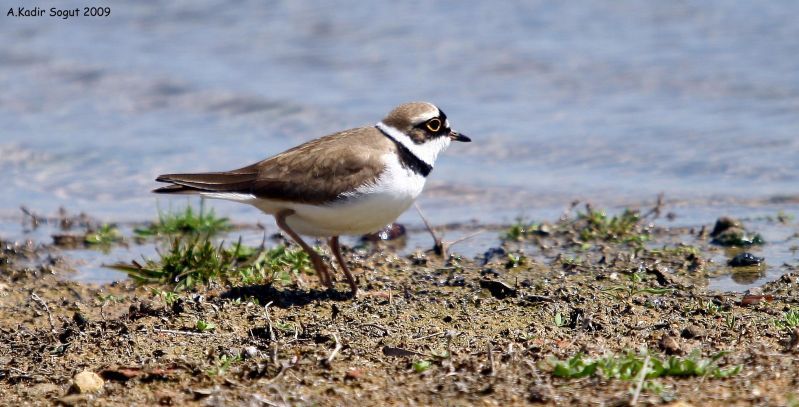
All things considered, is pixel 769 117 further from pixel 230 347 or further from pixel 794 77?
pixel 230 347

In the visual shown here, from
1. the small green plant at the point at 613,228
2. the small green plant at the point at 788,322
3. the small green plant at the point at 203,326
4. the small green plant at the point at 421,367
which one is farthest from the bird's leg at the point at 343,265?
the small green plant at the point at 788,322

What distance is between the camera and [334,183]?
249 inches

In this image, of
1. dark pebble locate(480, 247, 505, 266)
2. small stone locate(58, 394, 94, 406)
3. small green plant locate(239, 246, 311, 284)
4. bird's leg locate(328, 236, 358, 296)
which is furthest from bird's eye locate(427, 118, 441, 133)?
small stone locate(58, 394, 94, 406)

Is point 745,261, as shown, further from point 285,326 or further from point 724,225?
point 285,326

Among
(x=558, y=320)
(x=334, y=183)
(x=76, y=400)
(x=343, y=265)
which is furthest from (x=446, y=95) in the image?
(x=76, y=400)

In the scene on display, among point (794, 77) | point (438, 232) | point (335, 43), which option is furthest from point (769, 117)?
point (335, 43)

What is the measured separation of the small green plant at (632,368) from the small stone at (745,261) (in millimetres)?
2551

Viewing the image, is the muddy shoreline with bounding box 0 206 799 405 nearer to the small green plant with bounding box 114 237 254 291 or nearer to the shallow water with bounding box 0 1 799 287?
the small green plant with bounding box 114 237 254 291

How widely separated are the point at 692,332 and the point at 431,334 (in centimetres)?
125

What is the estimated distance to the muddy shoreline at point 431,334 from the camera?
176 inches

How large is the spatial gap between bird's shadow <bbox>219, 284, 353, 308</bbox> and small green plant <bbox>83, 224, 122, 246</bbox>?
2.30 metres

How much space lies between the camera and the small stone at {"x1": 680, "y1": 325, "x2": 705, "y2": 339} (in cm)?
525

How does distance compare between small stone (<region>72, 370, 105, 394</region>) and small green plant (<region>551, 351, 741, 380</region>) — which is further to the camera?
small stone (<region>72, 370, 105, 394</region>)

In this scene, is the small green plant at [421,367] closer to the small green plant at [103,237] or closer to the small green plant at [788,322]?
the small green plant at [788,322]
